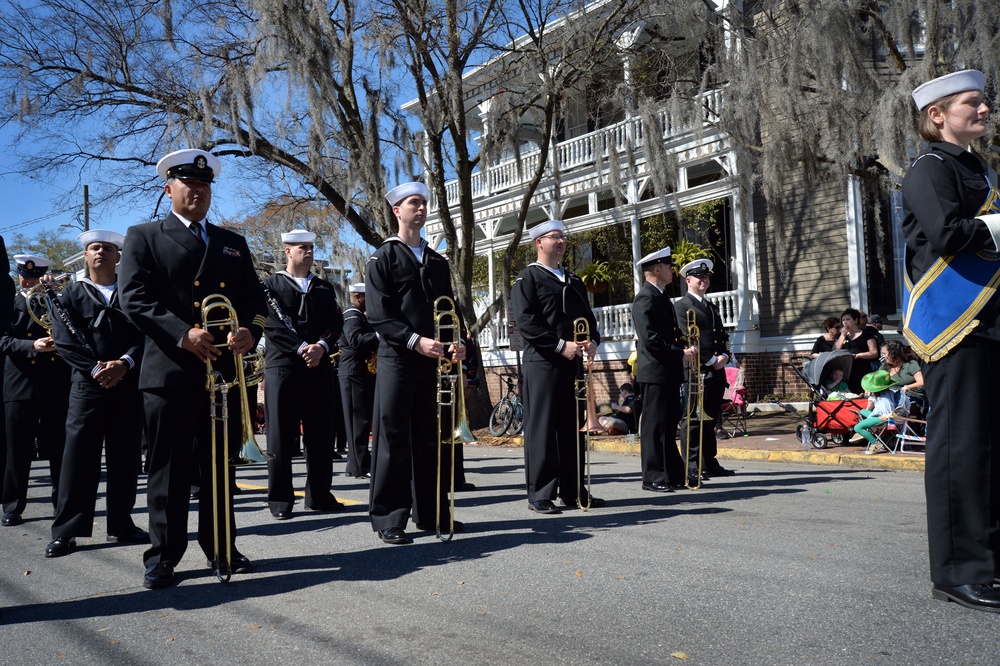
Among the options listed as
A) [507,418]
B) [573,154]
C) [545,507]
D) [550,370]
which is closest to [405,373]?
[550,370]

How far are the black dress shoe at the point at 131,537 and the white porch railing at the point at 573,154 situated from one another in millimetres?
12110

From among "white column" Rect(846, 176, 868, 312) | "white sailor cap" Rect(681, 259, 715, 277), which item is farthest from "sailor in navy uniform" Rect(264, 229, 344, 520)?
"white column" Rect(846, 176, 868, 312)

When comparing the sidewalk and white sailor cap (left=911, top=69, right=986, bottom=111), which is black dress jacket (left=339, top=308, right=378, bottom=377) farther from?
white sailor cap (left=911, top=69, right=986, bottom=111)

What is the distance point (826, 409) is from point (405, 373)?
25.5 feet

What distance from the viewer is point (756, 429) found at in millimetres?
15383

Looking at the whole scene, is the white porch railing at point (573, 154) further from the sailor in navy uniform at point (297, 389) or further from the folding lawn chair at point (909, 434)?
the sailor in navy uniform at point (297, 389)

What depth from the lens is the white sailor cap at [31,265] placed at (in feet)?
26.9

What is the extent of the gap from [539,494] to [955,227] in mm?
4128

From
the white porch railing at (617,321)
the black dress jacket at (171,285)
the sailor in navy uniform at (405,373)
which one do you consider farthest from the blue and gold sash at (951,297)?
the white porch railing at (617,321)

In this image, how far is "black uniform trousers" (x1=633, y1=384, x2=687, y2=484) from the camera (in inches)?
332

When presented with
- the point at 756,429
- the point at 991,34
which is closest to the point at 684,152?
the point at 756,429

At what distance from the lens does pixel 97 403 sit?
21.2 feet

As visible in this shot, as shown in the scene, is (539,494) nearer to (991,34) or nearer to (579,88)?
(991,34)

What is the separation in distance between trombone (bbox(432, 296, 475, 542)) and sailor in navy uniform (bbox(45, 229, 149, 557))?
2.33 m
